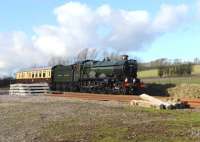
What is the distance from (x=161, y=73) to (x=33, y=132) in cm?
4305

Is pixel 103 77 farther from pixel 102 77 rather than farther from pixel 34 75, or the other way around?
pixel 34 75

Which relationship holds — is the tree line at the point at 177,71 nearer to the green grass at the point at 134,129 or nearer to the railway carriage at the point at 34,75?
the railway carriage at the point at 34,75

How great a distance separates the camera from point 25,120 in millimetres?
18281

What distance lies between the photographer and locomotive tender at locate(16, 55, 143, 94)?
36.4 meters

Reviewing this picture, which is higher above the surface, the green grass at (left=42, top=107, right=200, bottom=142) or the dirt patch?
the dirt patch

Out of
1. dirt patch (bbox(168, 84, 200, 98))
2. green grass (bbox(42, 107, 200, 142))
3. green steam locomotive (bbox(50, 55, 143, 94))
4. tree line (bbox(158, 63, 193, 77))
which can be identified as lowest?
green grass (bbox(42, 107, 200, 142))

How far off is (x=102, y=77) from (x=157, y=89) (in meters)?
4.97

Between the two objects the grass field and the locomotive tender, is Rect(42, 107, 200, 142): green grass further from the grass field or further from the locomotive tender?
the locomotive tender

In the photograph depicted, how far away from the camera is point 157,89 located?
37562 mm

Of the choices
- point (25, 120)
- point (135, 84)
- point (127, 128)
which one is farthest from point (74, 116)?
point (135, 84)

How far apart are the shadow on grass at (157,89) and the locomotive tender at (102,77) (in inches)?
→ 56.1

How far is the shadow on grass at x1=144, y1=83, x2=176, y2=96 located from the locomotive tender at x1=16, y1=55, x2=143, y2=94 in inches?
56.1

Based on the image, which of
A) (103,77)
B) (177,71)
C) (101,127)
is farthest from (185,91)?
(177,71)

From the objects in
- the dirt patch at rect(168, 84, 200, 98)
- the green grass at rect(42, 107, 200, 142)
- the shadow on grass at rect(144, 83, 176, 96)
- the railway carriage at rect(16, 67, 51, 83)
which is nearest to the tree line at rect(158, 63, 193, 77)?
the railway carriage at rect(16, 67, 51, 83)
